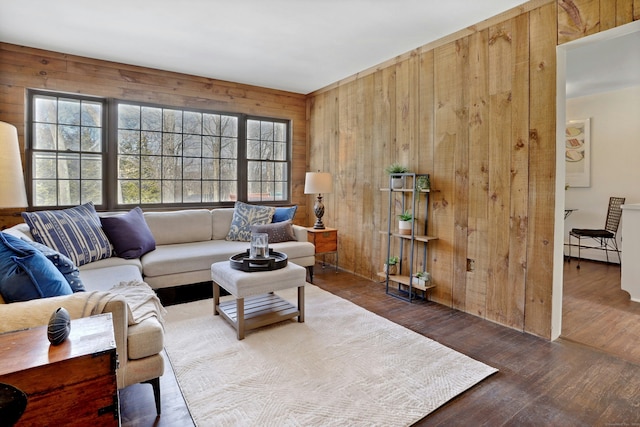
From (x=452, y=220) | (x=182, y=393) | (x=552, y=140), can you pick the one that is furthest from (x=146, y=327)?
(x=552, y=140)

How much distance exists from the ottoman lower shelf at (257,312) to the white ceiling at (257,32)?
2.36 meters

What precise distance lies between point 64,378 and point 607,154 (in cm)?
695

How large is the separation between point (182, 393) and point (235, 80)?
4.02 meters

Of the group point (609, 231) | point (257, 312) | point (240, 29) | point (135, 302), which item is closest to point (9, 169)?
point (135, 302)

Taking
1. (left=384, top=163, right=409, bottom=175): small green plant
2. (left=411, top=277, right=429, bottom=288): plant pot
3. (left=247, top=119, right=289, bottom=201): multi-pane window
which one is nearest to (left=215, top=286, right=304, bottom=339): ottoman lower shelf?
(left=411, top=277, right=429, bottom=288): plant pot

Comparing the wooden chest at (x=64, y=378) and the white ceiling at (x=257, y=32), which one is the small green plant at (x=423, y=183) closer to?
the white ceiling at (x=257, y=32)

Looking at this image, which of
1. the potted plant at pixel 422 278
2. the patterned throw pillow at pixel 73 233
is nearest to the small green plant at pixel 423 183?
the potted plant at pixel 422 278

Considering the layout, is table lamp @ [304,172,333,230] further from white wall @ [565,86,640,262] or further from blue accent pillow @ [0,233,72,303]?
white wall @ [565,86,640,262]

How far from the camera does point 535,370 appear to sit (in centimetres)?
224

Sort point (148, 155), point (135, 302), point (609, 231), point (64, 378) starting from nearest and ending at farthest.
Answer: point (64, 378) → point (135, 302) → point (148, 155) → point (609, 231)

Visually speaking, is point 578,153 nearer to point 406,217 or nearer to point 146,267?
point 406,217

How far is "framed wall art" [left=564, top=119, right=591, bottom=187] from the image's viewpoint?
5.58 m

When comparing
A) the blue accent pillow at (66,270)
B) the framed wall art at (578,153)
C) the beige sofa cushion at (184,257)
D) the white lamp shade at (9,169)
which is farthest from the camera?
the framed wall art at (578,153)

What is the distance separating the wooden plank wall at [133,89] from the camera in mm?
3592
